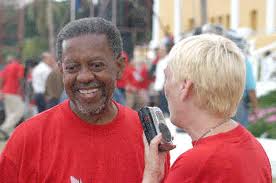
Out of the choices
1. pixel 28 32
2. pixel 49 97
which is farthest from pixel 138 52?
pixel 49 97

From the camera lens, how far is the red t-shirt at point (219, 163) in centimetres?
242

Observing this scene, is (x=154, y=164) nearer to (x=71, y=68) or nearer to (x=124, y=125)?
(x=124, y=125)

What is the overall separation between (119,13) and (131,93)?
8397mm

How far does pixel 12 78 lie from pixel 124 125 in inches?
471

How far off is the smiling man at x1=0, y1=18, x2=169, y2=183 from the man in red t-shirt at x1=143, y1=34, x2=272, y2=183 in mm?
324

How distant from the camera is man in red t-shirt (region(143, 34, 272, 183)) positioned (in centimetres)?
243

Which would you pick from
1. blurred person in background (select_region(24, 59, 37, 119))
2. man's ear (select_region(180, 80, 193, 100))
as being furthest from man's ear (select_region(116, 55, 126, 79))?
blurred person in background (select_region(24, 59, 37, 119))

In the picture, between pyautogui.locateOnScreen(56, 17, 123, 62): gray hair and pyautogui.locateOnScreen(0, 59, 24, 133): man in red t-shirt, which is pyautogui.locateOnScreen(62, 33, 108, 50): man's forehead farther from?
pyautogui.locateOnScreen(0, 59, 24, 133): man in red t-shirt

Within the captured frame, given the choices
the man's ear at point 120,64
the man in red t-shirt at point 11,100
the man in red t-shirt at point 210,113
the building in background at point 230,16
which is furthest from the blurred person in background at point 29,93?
the man in red t-shirt at point 210,113

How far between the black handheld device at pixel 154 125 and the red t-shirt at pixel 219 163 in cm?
18

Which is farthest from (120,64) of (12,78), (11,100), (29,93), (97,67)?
(29,93)

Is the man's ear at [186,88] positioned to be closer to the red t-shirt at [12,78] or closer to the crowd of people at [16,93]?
the crowd of people at [16,93]

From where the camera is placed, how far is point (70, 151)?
2.78 meters

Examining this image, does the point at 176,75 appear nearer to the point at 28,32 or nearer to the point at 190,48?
the point at 190,48
